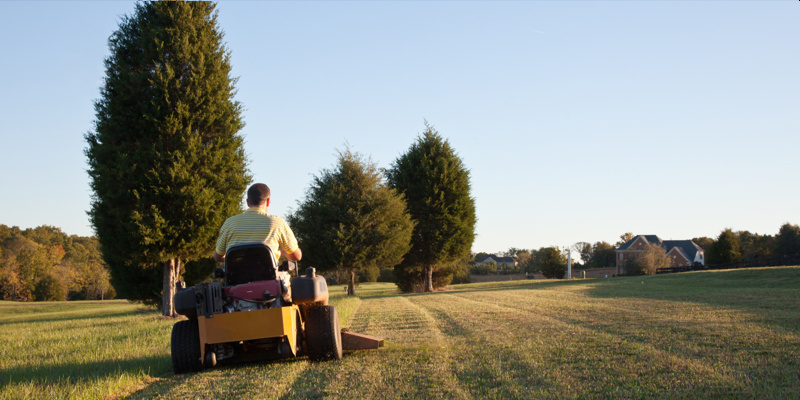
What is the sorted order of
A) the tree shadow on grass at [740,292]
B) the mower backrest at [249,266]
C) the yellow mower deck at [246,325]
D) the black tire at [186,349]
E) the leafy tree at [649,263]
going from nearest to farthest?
→ the yellow mower deck at [246,325]
the mower backrest at [249,266]
the black tire at [186,349]
the tree shadow on grass at [740,292]
the leafy tree at [649,263]

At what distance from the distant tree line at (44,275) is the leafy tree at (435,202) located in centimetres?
3440

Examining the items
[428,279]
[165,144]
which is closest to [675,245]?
A: [428,279]

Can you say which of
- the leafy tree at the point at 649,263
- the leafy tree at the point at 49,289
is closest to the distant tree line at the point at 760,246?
the leafy tree at the point at 649,263

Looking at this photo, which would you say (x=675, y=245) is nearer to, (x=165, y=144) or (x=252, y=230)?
(x=165, y=144)

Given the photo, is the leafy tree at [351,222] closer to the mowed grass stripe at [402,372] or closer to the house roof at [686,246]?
the mowed grass stripe at [402,372]

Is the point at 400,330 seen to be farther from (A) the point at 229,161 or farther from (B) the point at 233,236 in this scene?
(A) the point at 229,161

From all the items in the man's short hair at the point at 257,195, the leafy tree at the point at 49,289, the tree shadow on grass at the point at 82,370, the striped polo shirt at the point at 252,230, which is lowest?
the leafy tree at the point at 49,289

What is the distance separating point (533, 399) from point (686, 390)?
113 centimetres

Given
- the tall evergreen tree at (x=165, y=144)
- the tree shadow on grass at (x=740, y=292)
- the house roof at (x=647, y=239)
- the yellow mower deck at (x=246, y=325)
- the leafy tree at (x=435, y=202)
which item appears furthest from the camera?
the house roof at (x=647, y=239)

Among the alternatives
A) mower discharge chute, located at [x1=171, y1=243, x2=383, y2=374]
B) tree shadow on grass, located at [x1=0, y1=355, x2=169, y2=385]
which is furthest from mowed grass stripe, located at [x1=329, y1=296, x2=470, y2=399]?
tree shadow on grass, located at [x1=0, y1=355, x2=169, y2=385]

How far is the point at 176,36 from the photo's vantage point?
1472cm

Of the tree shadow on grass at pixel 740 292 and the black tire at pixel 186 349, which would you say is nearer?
the black tire at pixel 186 349

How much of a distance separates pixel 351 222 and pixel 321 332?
2287cm

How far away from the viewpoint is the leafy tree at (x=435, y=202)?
1293 inches
